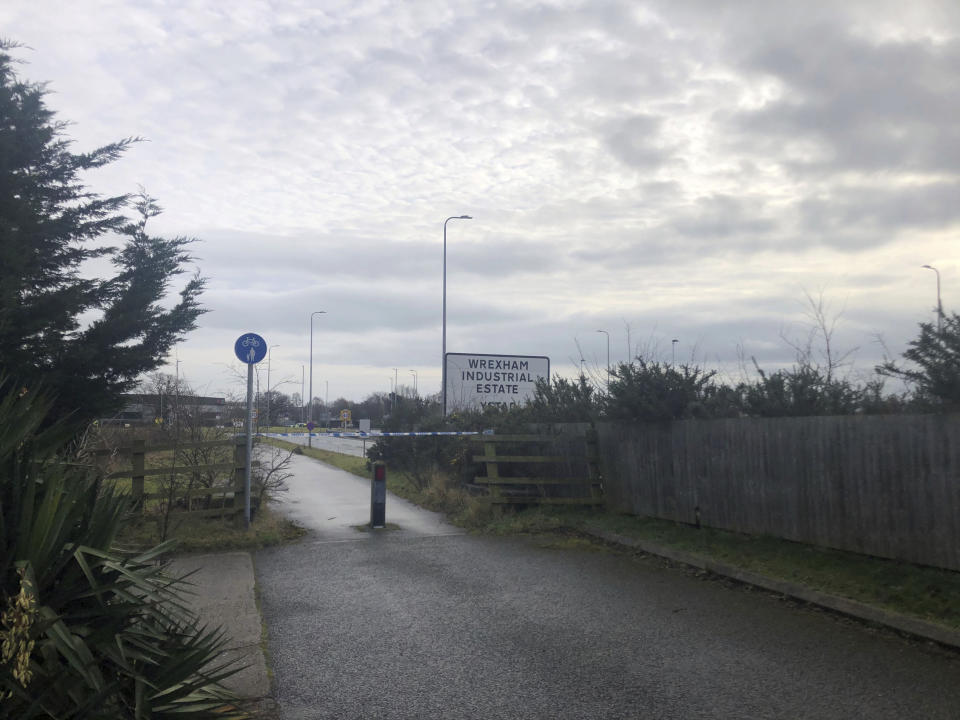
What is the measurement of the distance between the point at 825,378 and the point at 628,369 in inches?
117

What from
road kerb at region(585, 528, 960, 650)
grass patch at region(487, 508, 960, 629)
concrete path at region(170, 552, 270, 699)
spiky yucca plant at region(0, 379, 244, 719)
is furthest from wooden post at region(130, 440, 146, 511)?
spiky yucca plant at region(0, 379, 244, 719)

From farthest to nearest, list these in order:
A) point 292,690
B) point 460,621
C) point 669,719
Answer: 1. point 460,621
2. point 292,690
3. point 669,719

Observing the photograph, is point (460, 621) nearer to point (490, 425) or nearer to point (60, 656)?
point (60, 656)

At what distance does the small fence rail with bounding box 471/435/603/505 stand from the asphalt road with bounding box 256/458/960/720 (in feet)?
11.7

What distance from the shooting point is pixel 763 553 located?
9.74 m

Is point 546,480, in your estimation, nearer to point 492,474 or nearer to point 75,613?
point 492,474

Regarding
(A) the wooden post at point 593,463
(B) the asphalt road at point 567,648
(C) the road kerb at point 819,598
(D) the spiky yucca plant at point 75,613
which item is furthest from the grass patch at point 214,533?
(D) the spiky yucca plant at point 75,613

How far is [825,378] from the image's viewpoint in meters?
10.8

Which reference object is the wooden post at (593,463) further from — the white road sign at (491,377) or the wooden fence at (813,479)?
the white road sign at (491,377)

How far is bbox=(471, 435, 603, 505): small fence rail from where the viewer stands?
14078 mm

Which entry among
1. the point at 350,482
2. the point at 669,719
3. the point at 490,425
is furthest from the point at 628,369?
the point at 350,482

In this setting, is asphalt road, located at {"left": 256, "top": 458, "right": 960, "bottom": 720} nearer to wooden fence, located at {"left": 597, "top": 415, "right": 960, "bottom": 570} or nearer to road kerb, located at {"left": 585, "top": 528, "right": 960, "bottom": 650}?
road kerb, located at {"left": 585, "top": 528, "right": 960, "bottom": 650}

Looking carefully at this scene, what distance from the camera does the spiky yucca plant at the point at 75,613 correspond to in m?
3.55

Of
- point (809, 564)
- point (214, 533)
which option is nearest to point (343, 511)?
point (214, 533)
